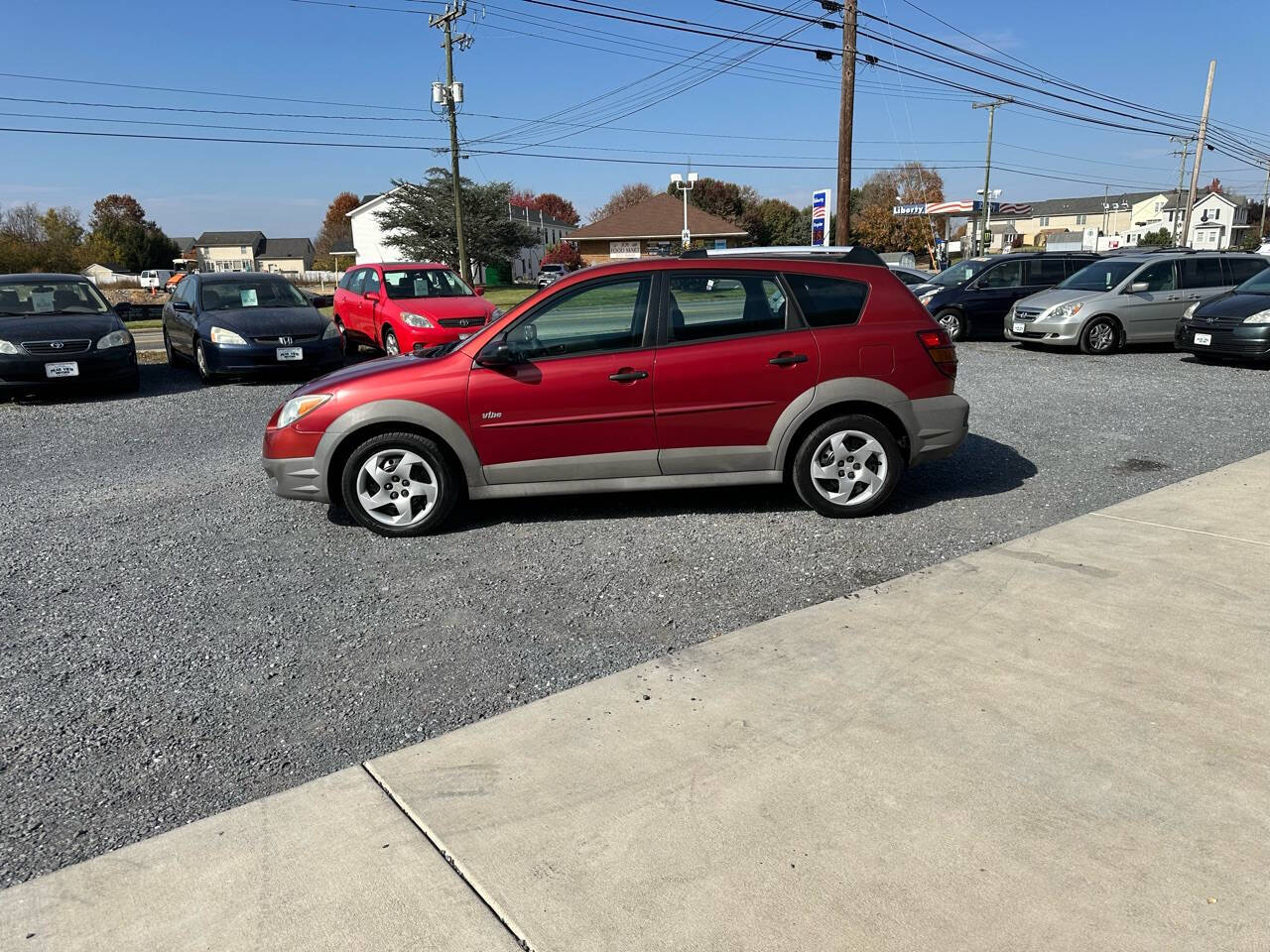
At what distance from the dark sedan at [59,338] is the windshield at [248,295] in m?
1.33

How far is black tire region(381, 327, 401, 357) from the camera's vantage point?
46.5 feet

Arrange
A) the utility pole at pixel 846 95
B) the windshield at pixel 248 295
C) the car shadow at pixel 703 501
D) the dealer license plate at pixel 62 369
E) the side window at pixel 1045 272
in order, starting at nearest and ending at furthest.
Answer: the car shadow at pixel 703 501, the dealer license plate at pixel 62 369, the windshield at pixel 248 295, the side window at pixel 1045 272, the utility pole at pixel 846 95

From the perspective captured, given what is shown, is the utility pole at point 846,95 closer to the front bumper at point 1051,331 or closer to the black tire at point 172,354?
the front bumper at point 1051,331

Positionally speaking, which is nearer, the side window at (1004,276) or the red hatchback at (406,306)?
the red hatchback at (406,306)

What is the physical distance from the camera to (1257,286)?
1307cm

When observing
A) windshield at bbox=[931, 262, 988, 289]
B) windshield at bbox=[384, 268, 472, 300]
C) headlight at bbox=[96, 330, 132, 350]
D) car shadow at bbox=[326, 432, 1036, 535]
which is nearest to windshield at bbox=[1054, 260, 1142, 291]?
windshield at bbox=[931, 262, 988, 289]

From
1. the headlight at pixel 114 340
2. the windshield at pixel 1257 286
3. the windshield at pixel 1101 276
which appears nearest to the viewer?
the headlight at pixel 114 340

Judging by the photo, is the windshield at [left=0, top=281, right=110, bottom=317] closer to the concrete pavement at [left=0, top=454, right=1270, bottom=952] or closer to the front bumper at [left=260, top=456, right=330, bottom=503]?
the front bumper at [left=260, top=456, right=330, bottom=503]

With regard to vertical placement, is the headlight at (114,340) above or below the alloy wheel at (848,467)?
above

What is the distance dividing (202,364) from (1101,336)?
13850mm

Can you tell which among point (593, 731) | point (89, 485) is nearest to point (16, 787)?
point (593, 731)

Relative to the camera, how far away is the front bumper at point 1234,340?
39.8 feet

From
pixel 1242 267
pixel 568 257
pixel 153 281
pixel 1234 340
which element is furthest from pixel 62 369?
pixel 153 281

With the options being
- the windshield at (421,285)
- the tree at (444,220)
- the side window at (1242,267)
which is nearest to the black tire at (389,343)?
the windshield at (421,285)
